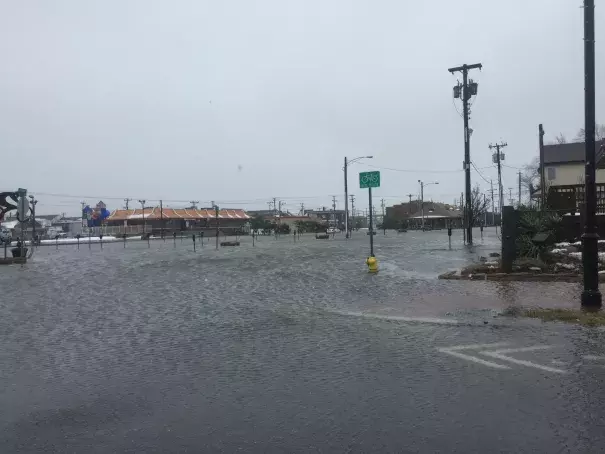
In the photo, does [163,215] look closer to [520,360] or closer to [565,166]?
[565,166]

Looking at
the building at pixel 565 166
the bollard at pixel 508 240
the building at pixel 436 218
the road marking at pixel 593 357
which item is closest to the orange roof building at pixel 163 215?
the building at pixel 436 218

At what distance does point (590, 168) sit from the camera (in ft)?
31.1

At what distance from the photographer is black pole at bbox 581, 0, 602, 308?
939 cm

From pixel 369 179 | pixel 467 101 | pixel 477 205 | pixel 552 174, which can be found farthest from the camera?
pixel 477 205

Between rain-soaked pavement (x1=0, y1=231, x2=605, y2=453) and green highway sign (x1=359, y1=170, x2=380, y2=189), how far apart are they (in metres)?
6.37

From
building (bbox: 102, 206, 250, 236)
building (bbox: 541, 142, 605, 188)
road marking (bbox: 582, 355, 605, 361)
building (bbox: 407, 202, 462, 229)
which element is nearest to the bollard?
road marking (bbox: 582, 355, 605, 361)

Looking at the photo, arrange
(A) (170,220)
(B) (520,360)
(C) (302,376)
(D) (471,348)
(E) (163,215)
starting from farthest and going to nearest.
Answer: (A) (170,220) → (E) (163,215) → (D) (471,348) → (B) (520,360) → (C) (302,376)

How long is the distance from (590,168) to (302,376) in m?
6.61

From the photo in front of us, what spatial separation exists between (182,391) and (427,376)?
104 inches

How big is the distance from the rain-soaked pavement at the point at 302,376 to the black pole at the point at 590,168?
758mm

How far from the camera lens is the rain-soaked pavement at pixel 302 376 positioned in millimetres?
4414

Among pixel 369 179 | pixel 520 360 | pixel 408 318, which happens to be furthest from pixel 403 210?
pixel 520 360

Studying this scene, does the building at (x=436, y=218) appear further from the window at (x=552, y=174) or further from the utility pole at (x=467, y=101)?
the utility pole at (x=467, y=101)

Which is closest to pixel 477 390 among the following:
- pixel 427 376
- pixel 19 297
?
pixel 427 376
